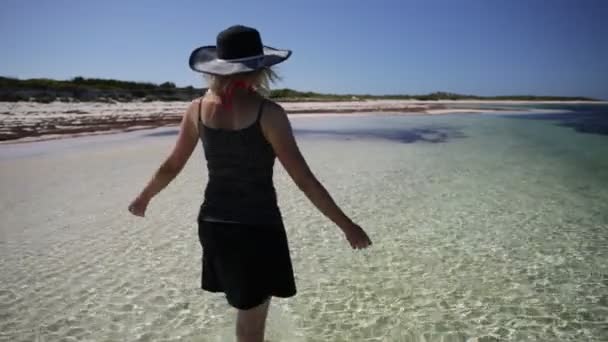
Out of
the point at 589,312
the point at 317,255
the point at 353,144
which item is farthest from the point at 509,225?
the point at 353,144

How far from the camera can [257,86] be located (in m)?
1.80

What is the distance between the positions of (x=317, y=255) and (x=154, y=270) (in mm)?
1643

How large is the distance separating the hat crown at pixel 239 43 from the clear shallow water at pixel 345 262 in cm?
205

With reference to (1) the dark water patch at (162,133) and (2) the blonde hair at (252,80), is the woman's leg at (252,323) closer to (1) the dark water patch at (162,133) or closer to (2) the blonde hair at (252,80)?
(2) the blonde hair at (252,80)

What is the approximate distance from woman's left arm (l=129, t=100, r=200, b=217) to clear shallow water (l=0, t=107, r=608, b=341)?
4.03 ft

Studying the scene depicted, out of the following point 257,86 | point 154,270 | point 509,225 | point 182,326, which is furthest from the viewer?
point 509,225

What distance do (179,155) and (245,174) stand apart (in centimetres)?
47

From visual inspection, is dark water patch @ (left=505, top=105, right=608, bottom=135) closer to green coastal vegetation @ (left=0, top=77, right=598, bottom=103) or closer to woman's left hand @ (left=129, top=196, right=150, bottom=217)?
green coastal vegetation @ (left=0, top=77, right=598, bottom=103)

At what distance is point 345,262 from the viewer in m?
4.26

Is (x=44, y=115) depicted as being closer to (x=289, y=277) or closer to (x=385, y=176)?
(x=385, y=176)

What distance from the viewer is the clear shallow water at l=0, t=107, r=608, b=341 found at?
3111 millimetres

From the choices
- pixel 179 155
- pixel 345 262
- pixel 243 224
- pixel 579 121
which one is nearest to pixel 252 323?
pixel 243 224

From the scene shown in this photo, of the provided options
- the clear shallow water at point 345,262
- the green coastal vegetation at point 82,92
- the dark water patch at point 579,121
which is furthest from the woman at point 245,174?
the green coastal vegetation at point 82,92

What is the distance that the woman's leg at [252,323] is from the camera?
1.98 meters
